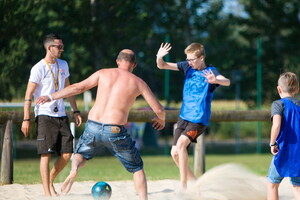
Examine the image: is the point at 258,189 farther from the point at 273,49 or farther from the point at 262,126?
the point at 273,49

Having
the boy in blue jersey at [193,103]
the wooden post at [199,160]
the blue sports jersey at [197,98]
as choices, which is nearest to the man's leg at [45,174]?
the boy in blue jersey at [193,103]

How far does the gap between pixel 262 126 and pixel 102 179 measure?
792 cm

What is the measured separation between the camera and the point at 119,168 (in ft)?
39.1

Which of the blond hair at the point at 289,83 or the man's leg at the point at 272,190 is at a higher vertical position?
the blond hair at the point at 289,83

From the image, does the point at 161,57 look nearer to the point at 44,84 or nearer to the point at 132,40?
the point at 44,84

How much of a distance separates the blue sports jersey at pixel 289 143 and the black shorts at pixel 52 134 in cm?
253

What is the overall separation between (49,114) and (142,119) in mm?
3046

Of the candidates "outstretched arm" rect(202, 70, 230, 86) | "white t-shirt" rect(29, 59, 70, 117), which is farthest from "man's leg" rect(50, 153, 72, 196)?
"outstretched arm" rect(202, 70, 230, 86)

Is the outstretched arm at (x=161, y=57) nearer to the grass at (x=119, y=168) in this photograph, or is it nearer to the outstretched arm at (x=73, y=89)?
the outstretched arm at (x=73, y=89)

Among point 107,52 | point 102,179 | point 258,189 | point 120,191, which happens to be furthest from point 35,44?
point 258,189

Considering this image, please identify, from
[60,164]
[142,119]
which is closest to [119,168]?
[142,119]

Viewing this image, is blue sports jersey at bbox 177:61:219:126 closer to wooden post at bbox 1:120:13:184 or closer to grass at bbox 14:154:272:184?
grass at bbox 14:154:272:184

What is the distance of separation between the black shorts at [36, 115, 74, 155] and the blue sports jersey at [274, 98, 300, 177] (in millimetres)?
2526

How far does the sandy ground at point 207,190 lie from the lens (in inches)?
259
